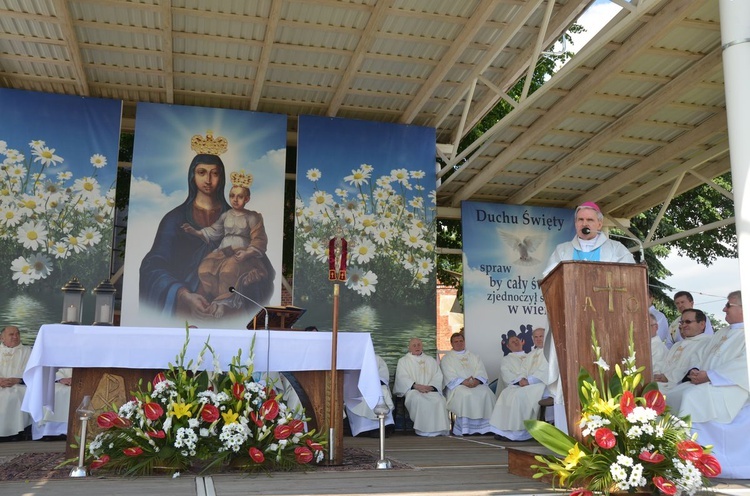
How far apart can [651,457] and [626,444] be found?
0.16 metres

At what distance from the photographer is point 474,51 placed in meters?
9.46

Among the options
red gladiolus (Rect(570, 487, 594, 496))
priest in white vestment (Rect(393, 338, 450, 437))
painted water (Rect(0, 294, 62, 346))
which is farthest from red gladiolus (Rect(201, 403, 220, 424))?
painted water (Rect(0, 294, 62, 346))

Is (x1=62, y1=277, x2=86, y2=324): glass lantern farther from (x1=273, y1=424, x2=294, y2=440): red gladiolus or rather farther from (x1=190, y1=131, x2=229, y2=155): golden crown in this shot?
(x1=190, y1=131, x2=229, y2=155): golden crown

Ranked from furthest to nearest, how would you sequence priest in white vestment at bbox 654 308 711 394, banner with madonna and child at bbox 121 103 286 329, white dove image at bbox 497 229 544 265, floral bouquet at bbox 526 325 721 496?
white dove image at bbox 497 229 544 265 → banner with madonna and child at bbox 121 103 286 329 → priest in white vestment at bbox 654 308 711 394 → floral bouquet at bbox 526 325 721 496

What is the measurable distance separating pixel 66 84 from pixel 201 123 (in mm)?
1775

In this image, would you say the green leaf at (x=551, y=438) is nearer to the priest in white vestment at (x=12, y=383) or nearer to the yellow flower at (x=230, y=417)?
the yellow flower at (x=230, y=417)

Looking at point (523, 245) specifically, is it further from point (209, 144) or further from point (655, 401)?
point (655, 401)

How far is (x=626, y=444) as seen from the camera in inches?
150

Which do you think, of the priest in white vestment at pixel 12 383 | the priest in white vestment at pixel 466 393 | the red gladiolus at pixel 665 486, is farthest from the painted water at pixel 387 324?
the red gladiolus at pixel 665 486

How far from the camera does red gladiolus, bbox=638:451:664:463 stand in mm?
3670

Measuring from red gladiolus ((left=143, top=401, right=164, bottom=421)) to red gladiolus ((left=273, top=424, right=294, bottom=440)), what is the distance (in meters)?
0.74

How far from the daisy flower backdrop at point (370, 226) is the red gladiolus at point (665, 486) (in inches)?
260

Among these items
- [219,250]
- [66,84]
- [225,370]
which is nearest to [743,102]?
[225,370]

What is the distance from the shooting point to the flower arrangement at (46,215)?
31.1 ft
